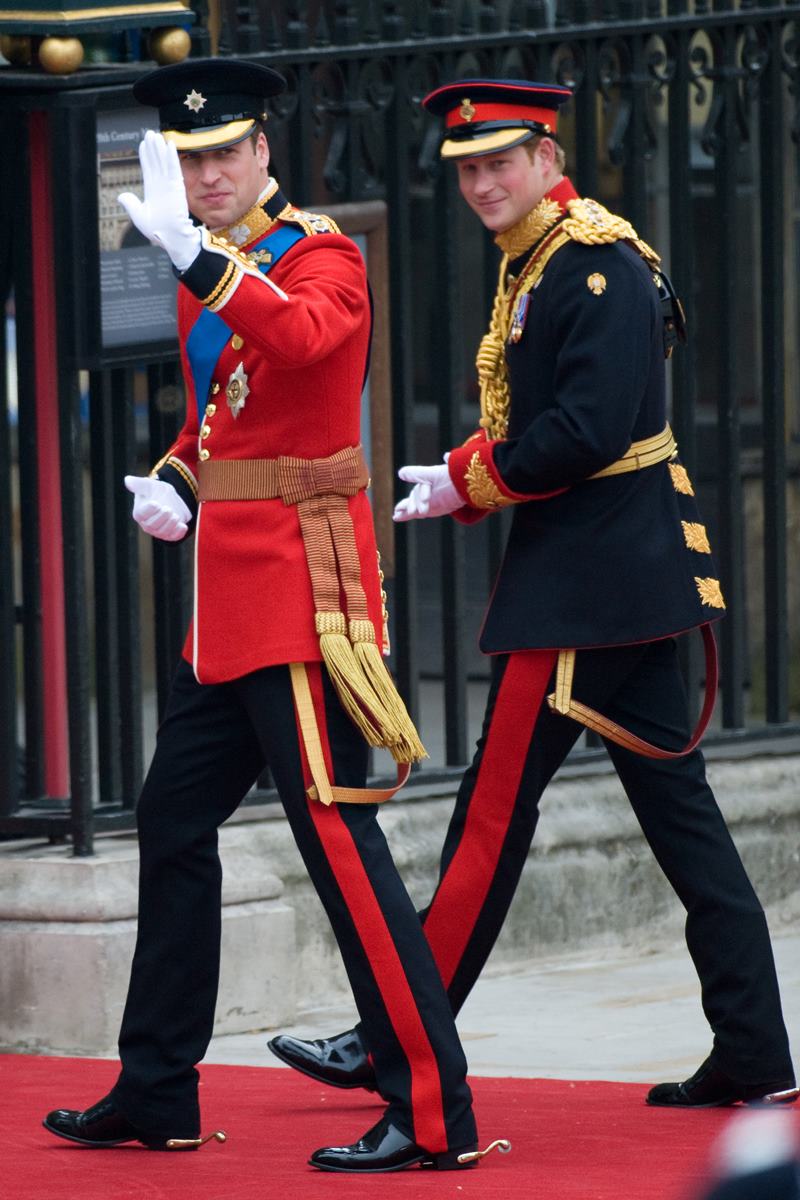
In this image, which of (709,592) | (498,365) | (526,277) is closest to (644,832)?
(709,592)

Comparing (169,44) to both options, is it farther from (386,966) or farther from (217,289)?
(386,966)

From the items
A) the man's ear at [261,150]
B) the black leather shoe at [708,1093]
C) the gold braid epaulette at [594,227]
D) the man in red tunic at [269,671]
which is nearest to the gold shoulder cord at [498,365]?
the gold braid epaulette at [594,227]

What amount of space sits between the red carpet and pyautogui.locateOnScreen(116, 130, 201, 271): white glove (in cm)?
143

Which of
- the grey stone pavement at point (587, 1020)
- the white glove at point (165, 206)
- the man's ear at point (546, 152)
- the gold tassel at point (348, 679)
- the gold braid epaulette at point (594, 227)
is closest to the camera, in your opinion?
the white glove at point (165, 206)

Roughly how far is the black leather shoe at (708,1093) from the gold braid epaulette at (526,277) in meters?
1.22

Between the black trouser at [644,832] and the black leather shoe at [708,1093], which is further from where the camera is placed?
the black leather shoe at [708,1093]

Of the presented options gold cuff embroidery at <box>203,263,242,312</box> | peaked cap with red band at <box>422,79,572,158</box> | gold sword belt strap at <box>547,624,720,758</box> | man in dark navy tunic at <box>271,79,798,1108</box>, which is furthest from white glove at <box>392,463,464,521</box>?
gold cuff embroidery at <box>203,263,242,312</box>

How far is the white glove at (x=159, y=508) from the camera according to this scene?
403cm

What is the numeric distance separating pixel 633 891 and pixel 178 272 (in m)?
2.88

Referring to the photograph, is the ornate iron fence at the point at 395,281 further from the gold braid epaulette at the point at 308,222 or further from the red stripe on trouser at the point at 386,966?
the red stripe on trouser at the point at 386,966

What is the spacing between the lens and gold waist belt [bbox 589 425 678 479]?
13.9ft

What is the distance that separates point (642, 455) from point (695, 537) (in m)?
0.23

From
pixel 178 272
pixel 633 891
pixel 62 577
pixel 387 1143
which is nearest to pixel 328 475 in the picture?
pixel 178 272

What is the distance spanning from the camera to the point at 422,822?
19.0 feet
